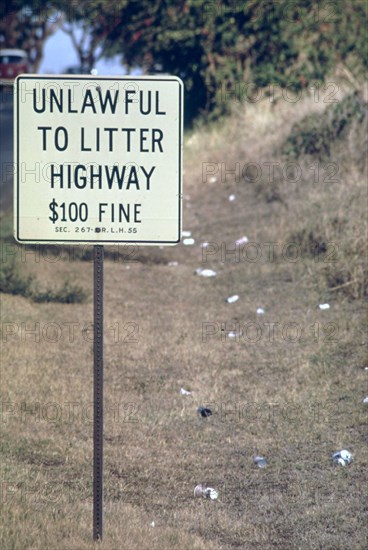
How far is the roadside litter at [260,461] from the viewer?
6652 millimetres

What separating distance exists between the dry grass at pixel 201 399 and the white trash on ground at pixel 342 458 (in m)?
0.10

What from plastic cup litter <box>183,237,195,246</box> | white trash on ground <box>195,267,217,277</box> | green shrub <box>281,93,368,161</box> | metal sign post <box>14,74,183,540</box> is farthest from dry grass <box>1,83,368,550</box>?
green shrub <box>281,93,368,161</box>

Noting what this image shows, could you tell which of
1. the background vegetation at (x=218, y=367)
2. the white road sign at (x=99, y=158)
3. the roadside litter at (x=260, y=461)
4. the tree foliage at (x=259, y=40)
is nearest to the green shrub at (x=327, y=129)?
the background vegetation at (x=218, y=367)

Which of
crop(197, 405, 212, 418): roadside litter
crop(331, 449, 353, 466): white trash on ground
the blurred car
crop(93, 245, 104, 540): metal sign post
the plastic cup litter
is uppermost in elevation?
crop(93, 245, 104, 540): metal sign post

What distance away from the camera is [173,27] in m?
24.3

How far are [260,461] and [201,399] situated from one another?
1433 millimetres

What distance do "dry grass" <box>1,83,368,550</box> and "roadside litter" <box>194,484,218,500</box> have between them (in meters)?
0.07

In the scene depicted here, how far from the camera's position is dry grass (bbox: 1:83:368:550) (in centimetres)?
556

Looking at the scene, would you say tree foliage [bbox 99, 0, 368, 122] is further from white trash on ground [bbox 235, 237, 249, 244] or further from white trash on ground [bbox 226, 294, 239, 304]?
white trash on ground [bbox 226, 294, 239, 304]

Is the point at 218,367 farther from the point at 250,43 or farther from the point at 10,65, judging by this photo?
the point at 10,65

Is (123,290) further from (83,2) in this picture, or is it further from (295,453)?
(83,2)

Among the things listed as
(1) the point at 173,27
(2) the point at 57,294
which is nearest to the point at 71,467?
(2) the point at 57,294

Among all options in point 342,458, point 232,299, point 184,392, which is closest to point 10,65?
point 232,299

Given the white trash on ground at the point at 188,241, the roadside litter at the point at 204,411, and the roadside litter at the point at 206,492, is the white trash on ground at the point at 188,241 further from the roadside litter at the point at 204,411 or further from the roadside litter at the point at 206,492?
the roadside litter at the point at 206,492
